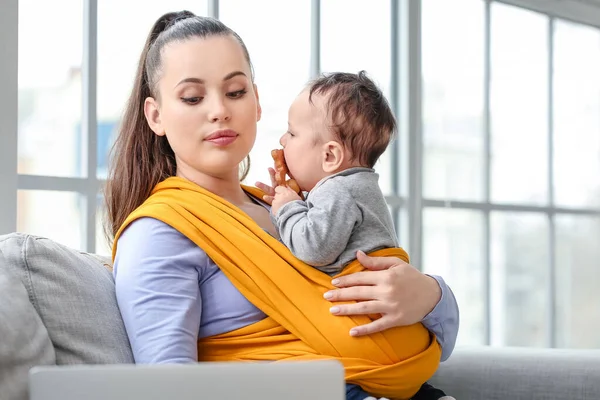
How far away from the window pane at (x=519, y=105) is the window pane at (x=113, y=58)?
2.42 m

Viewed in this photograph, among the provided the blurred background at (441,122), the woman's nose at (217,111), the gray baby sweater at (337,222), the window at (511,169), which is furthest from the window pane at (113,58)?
the window at (511,169)

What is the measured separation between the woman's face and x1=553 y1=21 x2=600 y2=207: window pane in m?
3.80

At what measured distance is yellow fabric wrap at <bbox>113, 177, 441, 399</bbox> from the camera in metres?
1.54

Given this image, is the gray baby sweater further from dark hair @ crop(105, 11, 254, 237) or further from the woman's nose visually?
dark hair @ crop(105, 11, 254, 237)

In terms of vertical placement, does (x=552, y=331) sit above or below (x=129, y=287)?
below

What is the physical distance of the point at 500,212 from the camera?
15.7 feet

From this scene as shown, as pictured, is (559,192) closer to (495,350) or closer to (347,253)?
(495,350)

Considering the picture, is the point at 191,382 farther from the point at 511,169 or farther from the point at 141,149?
the point at 511,169

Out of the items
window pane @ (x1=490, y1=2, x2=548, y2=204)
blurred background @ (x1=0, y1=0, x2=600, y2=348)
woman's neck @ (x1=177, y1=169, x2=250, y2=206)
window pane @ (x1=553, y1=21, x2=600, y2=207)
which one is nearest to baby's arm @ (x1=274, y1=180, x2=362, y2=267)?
woman's neck @ (x1=177, y1=169, x2=250, y2=206)

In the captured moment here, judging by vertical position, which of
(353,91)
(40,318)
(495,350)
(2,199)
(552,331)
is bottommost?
(552,331)

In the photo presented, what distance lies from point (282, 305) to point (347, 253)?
16cm

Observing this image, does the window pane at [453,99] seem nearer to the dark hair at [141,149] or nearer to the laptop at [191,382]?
the dark hair at [141,149]

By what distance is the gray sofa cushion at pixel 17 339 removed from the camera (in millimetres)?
1258

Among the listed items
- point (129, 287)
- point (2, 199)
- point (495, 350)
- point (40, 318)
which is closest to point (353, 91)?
point (129, 287)
